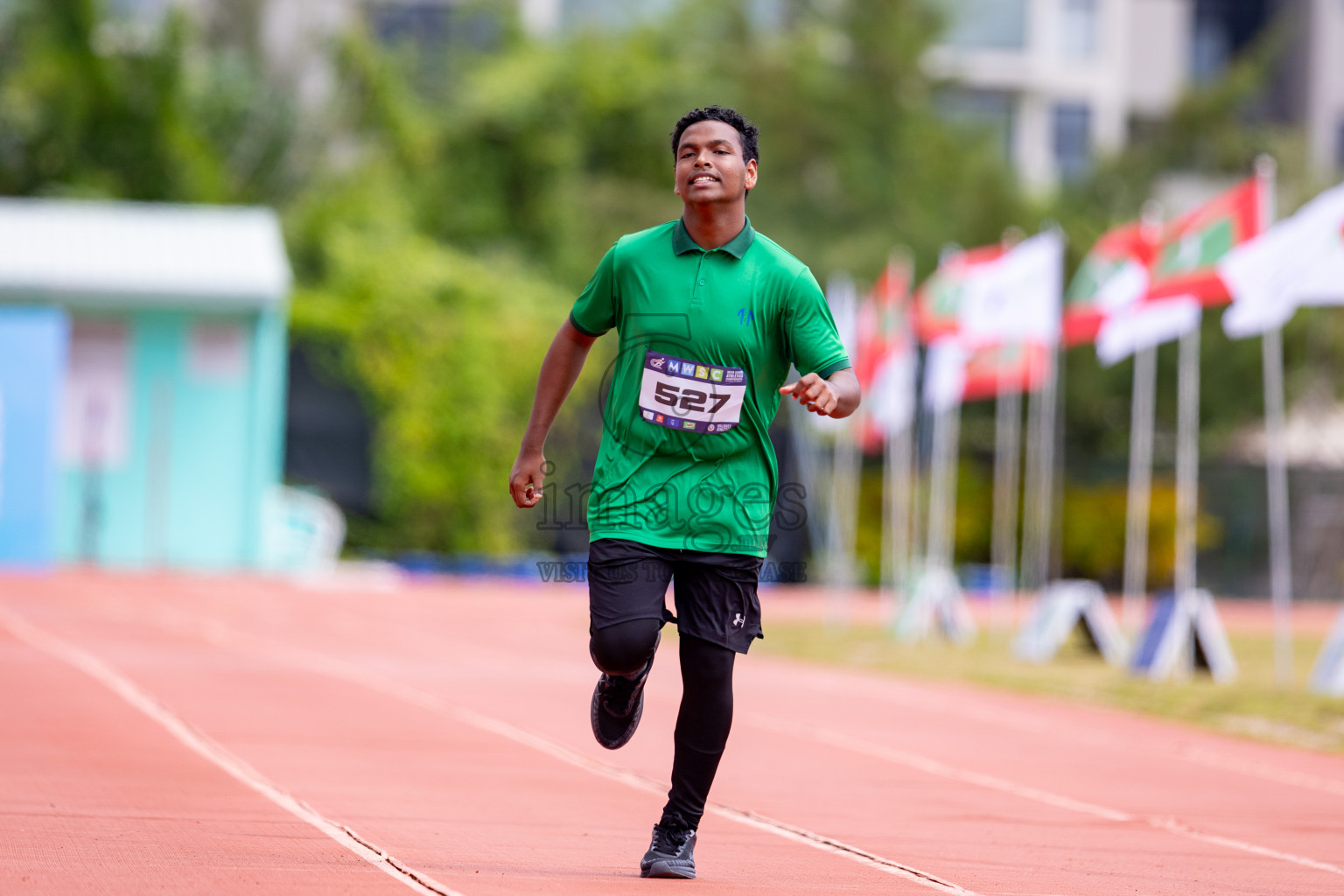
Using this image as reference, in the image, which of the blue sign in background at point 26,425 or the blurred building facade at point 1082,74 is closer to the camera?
the blue sign in background at point 26,425

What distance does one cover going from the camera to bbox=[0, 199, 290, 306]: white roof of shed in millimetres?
23578

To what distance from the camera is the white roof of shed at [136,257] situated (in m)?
23.6

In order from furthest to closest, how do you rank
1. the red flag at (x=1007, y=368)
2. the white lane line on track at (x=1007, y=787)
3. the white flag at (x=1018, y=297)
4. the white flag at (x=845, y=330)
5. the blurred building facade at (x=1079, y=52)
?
the blurred building facade at (x=1079, y=52), the white flag at (x=845, y=330), the red flag at (x=1007, y=368), the white flag at (x=1018, y=297), the white lane line on track at (x=1007, y=787)

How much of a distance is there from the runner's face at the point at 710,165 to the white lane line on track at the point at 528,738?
2.01 meters

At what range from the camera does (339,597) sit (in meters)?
20.8

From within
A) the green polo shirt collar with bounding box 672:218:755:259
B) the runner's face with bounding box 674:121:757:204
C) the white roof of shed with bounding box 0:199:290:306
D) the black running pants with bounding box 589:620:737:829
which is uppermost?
the white roof of shed with bounding box 0:199:290:306

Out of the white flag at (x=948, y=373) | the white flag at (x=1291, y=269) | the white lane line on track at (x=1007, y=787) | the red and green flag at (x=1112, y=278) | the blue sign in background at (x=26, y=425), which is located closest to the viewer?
the white lane line on track at (x=1007, y=787)

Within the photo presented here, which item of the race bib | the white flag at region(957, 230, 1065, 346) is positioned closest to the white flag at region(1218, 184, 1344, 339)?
the white flag at region(957, 230, 1065, 346)

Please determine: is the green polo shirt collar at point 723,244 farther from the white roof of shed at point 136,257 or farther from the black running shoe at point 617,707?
the white roof of shed at point 136,257

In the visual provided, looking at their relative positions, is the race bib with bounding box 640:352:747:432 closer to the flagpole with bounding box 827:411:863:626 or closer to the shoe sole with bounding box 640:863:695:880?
the shoe sole with bounding box 640:863:695:880

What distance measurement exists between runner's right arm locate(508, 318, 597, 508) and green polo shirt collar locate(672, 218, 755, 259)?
1.25 feet

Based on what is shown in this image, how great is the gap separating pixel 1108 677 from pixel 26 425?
43.5 ft

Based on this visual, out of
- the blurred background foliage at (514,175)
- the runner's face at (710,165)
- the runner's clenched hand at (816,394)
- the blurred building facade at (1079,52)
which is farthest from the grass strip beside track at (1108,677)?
the blurred building facade at (1079,52)

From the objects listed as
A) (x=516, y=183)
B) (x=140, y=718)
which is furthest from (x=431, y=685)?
(x=516, y=183)
